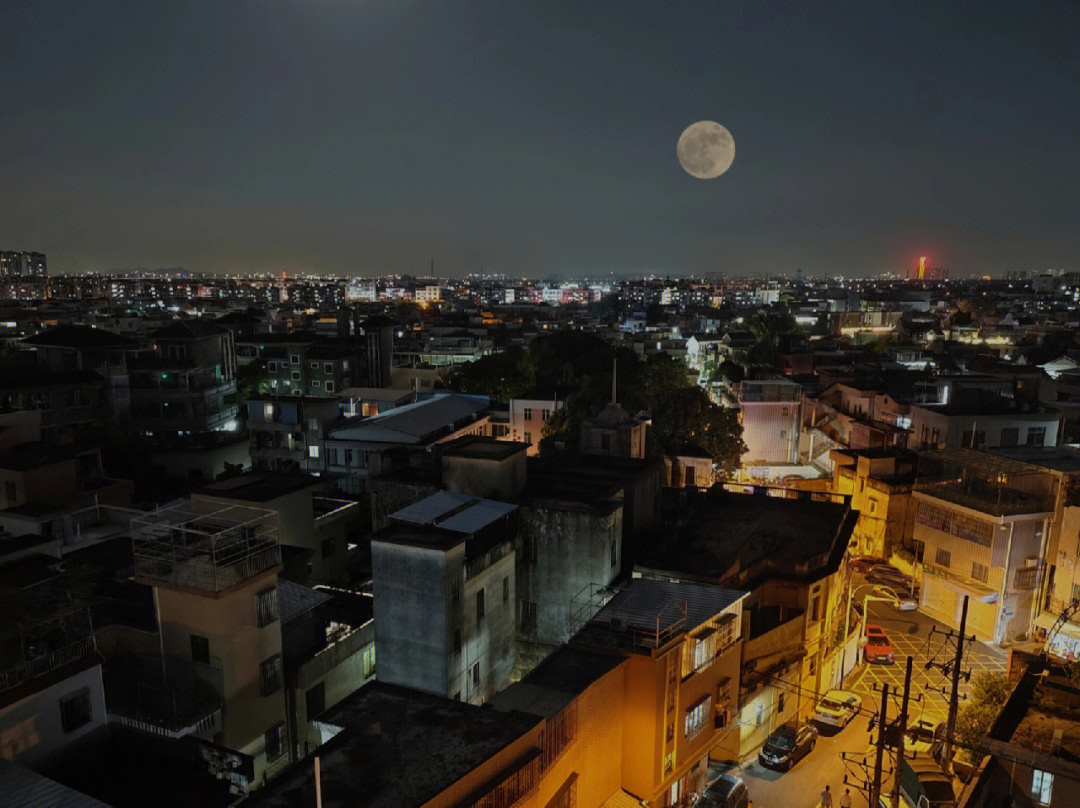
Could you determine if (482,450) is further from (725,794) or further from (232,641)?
(725,794)

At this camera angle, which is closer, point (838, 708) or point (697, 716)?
point (697, 716)

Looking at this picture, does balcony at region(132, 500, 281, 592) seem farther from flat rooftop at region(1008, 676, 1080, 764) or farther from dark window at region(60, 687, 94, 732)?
flat rooftop at region(1008, 676, 1080, 764)

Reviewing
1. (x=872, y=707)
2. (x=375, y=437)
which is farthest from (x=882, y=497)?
(x=375, y=437)

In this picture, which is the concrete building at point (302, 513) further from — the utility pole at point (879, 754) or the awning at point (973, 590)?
the awning at point (973, 590)

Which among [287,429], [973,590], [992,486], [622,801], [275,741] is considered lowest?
[973,590]

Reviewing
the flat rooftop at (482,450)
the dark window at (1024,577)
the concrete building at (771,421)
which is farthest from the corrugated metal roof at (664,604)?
the concrete building at (771,421)

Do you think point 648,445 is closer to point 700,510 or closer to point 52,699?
point 700,510
